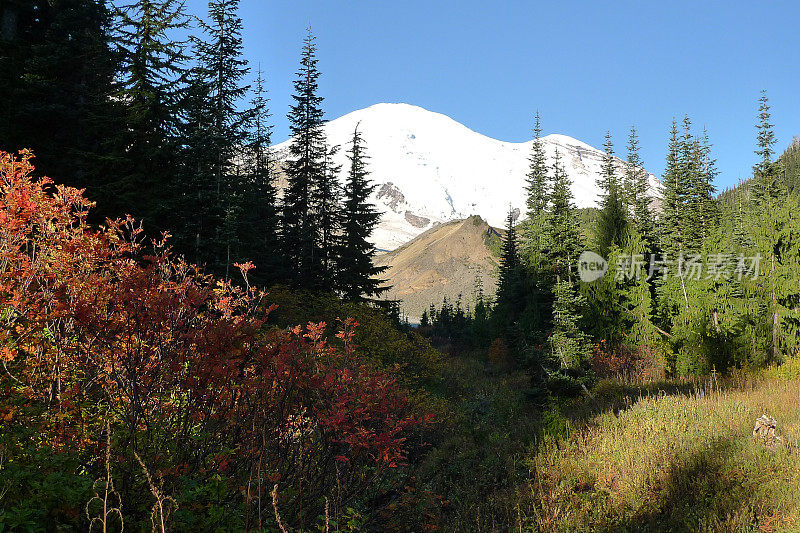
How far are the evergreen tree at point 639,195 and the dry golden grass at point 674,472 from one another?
73.6 ft

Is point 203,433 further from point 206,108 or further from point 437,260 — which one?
point 437,260

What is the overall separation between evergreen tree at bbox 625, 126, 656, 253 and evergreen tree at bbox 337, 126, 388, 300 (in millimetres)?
19034

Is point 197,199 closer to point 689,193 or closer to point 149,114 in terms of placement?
point 149,114

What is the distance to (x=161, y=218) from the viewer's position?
57.6 feet

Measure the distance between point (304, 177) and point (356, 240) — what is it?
5.15 meters

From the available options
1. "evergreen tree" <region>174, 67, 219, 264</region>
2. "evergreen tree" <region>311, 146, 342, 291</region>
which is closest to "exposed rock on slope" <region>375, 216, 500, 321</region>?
"evergreen tree" <region>311, 146, 342, 291</region>

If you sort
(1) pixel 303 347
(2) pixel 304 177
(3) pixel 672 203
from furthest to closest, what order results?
(3) pixel 672 203 → (2) pixel 304 177 → (1) pixel 303 347

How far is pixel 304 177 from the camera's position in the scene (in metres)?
26.1

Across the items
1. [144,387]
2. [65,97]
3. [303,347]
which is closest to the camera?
[144,387]

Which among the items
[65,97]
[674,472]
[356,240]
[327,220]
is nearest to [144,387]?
[674,472]

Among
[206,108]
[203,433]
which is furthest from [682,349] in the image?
[206,108]

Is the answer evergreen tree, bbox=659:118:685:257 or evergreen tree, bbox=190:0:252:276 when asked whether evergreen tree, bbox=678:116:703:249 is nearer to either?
evergreen tree, bbox=659:118:685:257

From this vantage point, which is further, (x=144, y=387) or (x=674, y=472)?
(x=674, y=472)

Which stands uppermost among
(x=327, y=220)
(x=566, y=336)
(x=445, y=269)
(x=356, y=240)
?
(x=445, y=269)
